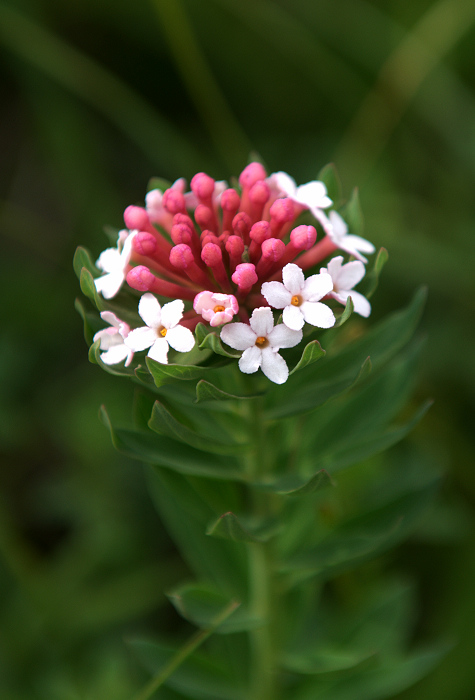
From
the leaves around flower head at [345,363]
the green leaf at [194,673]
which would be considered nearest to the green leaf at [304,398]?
the leaves around flower head at [345,363]

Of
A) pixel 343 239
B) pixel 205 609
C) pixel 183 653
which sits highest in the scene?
pixel 343 239

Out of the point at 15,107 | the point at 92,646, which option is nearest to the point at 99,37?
the point at 15,107

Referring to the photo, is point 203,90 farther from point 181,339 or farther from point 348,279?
point 181,339

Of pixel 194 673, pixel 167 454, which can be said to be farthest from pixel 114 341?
pixel 194 673

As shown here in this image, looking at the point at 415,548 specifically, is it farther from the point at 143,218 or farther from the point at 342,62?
the point at 342,62

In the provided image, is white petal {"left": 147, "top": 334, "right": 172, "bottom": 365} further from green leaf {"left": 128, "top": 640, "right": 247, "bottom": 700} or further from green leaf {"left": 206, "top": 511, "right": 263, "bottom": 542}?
green leaf {"left": 128, "top": 640, "right": 247, "bottom": 700}

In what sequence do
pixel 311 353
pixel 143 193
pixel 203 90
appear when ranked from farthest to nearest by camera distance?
pixel 143 193 < pixel 203 90 < pixel 311 353

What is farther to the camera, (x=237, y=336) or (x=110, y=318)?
(x=110, y=318)
